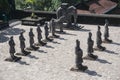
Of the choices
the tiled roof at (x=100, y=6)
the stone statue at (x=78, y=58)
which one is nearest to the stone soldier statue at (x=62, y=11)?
the stone statue at (x=78, y=58)

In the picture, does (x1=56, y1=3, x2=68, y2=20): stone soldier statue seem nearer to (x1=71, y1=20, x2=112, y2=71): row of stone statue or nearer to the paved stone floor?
the paved stone floor

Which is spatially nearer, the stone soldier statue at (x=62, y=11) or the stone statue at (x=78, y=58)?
the stone statue at (x=78, y=58)

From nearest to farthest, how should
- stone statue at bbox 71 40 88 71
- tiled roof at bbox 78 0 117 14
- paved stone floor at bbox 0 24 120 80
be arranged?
paved stone floor at bbox 0 24 120 80
stone statue at bbox 71 40 88 71
tiled roof at bbox 78 0 117 14

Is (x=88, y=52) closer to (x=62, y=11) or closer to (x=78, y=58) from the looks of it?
(x=78, y=58)

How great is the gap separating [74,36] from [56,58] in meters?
5.13

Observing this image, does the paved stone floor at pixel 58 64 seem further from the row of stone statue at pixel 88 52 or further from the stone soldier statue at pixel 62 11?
the stone soldier statue at pixel 62 11

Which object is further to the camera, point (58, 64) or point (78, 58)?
point (58, 64)

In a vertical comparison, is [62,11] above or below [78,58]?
above

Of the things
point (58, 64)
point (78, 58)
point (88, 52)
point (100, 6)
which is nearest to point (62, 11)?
point (88, 52)

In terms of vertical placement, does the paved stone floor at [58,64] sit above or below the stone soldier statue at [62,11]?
below

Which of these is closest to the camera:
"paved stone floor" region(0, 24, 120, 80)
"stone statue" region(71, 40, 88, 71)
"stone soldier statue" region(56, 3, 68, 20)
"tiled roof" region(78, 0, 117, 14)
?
"paved stone floor" region(0, 24, 120, 80)

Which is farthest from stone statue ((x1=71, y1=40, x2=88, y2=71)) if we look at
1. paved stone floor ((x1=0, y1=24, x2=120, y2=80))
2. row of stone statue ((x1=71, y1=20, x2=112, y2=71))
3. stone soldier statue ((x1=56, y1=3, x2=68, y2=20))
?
stone soldier statue ((x1=56, y1=3, x2=68, y2=20))

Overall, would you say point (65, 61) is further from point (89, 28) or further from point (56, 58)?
point (89, 28)

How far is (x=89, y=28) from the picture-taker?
27.0 metres
